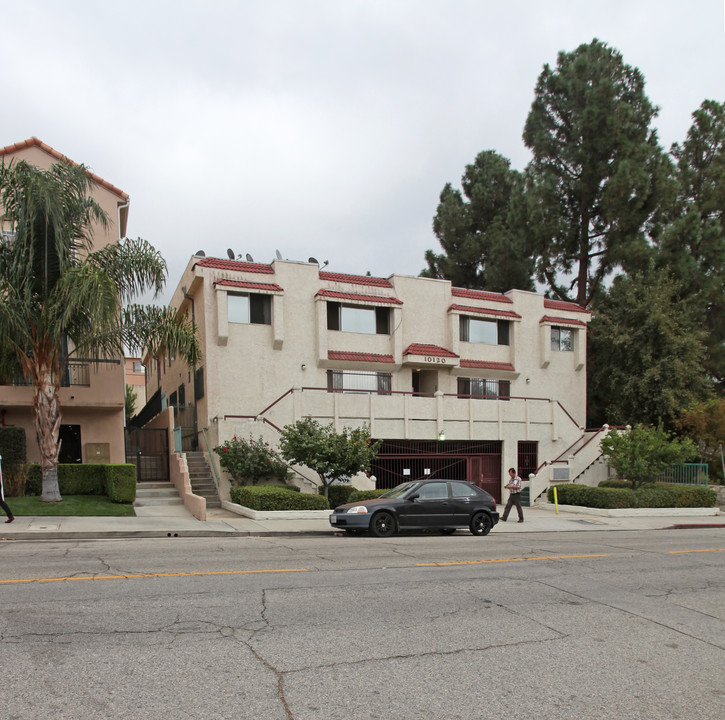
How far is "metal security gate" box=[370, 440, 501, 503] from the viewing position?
2586cm

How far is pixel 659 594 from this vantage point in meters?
8.98

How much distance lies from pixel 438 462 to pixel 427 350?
4664 millimetres

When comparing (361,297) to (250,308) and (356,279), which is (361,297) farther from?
(250,308)

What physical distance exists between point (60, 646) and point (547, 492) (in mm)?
23772

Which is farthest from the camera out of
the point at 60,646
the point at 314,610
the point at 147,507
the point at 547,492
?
the point at 547,492

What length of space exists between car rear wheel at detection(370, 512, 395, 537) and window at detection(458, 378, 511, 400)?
1422cm

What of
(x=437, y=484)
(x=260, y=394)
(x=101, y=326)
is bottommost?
(x=437, y=484)

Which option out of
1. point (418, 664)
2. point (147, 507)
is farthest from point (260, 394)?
point (418, 664)

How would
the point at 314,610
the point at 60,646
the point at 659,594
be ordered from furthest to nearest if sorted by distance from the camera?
the point at 659,594 → the point at 314,610 → the point at 60,646

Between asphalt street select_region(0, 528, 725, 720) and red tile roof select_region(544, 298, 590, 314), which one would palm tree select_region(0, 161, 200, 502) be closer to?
asphalt street select_region(0, 528, 725, 720)

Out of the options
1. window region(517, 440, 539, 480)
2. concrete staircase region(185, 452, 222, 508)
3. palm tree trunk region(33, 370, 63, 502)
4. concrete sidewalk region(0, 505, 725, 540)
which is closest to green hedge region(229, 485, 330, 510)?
concrete sidewalk region(0, 505, 725, 540)

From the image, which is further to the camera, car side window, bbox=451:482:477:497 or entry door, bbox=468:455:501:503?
entry door, bbox=468:455:501:503

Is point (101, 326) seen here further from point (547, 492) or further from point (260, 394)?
point (547, 492)

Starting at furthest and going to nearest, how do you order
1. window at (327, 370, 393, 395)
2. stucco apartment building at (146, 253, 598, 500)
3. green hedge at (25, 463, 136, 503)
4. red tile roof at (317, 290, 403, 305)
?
window at (327, 370, 393, 395), red tile roof at (317, 290, 403, 305), stucco apartment building at (146, 253, 598, 500), green hedge at (25, 463, 136, 503)
